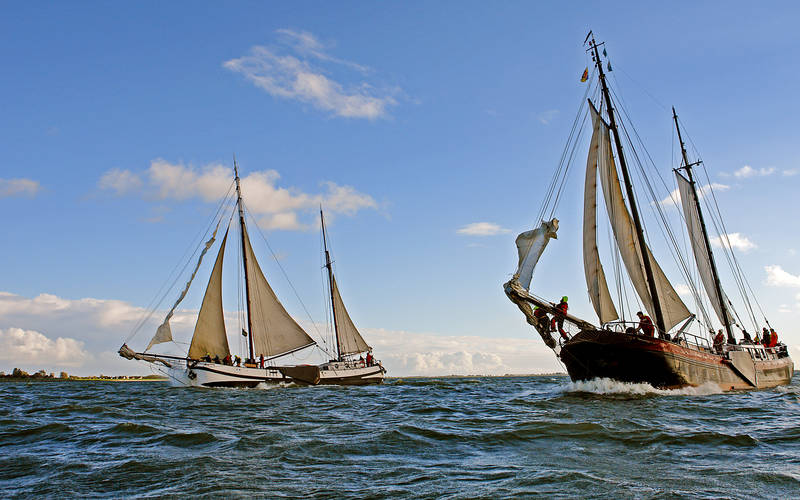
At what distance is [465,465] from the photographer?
32.3ft

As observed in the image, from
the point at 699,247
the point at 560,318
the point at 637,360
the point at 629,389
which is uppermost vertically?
the point at 699,247

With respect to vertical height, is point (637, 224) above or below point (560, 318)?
above

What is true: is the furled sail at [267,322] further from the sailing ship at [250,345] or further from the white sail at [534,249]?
the white sail at [534,249]

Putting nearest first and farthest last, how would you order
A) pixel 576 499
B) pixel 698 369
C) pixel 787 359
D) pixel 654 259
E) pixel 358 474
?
pixel 576 499 → pixel 358 474 → pixel 698 369 → pixel 654 259 → pixel 787 359

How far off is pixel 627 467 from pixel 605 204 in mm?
25613

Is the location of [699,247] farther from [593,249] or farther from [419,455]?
[419,455]

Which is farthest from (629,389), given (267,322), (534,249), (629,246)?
(267,322)

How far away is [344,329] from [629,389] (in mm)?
35610

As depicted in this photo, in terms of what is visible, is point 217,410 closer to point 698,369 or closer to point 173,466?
point 173,466

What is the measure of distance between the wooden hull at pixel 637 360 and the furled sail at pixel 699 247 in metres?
16.7

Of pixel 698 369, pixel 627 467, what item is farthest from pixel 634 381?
pixel 627 467

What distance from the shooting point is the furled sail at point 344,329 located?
56.8 meters

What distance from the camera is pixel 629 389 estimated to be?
25.6 meters

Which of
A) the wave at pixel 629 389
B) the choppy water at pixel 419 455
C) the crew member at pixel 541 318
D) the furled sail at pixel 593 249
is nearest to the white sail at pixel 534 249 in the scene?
the crew member at pixel 541 318
